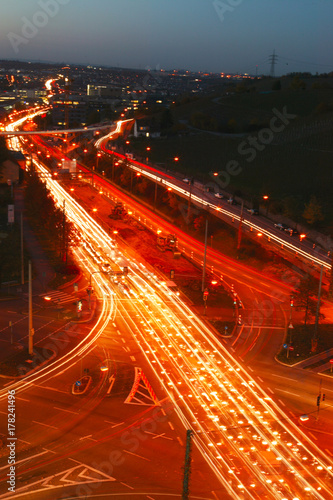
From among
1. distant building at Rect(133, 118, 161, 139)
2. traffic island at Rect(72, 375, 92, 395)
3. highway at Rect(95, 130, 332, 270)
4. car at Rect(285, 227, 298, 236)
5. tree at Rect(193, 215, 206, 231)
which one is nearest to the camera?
traffic island at Rect(72, 375, 92, 395)

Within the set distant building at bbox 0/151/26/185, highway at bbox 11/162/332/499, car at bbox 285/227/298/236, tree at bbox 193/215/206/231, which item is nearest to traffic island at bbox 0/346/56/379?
highway at bbox 11/162/332/499

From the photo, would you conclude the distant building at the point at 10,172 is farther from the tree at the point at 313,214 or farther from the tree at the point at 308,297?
the tree at the point at 308,297

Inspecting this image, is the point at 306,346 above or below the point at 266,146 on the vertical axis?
below

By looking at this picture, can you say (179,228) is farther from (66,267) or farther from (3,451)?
(3,451)

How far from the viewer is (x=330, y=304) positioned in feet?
→ 85.3

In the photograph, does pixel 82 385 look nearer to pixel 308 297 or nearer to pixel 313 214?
pixel 308 297

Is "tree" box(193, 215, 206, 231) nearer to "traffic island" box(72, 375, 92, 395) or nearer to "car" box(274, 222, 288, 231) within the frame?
"car" box(274, 222, 288, 231)

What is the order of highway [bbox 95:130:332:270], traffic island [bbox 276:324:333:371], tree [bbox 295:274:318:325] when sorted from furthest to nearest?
highway [bbox 95:130:332:270]
tree [bbox 295:274:318:325]
traffic island [bbox 276:324:333:371]

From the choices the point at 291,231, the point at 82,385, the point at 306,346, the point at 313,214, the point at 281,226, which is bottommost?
the point at 82,385

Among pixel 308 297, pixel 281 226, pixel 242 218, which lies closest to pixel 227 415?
pixel 308 297

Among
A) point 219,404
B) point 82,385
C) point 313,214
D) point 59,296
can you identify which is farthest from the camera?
point 313,214

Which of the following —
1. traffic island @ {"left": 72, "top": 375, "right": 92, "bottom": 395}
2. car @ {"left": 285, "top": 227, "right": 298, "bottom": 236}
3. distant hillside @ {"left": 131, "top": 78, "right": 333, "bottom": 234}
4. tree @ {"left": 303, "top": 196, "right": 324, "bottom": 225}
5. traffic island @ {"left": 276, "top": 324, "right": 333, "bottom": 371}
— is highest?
distant hillside @ {"left": 131, "top": 78, "right": 333, "bottom": 234}

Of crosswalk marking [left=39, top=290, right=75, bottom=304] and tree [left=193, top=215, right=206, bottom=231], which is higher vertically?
tree [left=193, top=215, right=206, bottom=231]

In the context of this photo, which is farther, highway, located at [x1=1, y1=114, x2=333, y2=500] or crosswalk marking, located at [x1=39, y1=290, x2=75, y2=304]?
crosswalk marking, located at [x1=39, y1=290, x2=75, y2=304]
